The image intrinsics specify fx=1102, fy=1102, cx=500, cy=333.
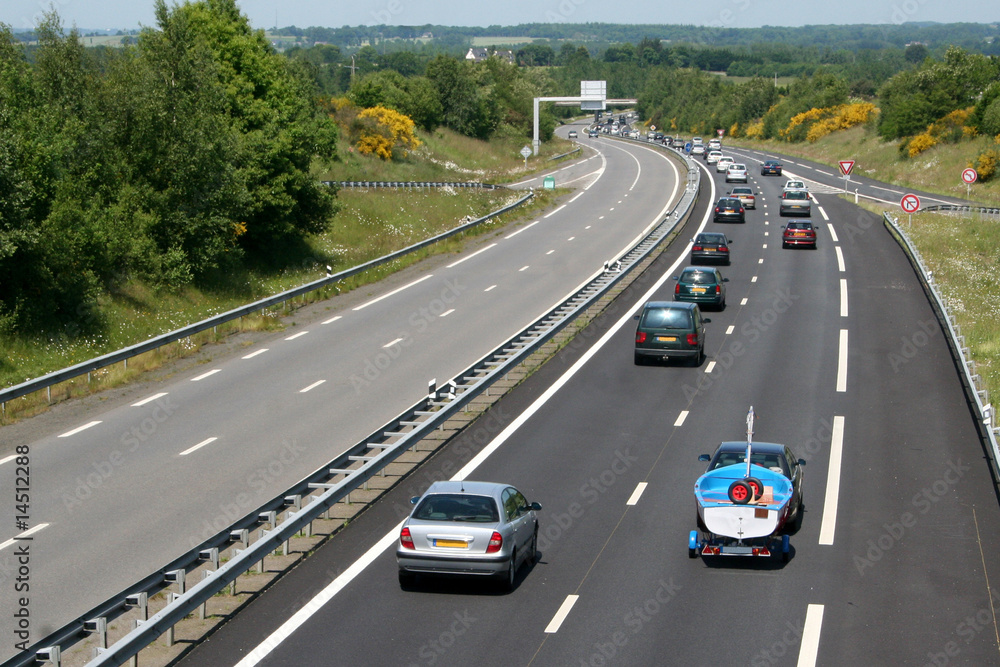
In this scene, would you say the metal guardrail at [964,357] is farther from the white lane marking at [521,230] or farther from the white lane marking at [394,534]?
the white lane marking at [521,230]

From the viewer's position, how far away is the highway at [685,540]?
13.0 meters

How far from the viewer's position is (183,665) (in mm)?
12414

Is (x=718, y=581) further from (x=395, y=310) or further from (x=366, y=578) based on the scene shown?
(x=395, y=310)

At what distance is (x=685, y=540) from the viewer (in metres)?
16.9

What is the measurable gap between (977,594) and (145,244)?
31.0 m

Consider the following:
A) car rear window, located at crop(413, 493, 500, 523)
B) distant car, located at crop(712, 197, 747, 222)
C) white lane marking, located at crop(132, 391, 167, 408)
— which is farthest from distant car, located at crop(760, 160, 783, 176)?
car rear window, located at crop(413, 493, 500, 523)

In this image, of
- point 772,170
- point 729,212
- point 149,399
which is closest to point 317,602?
point 149,399

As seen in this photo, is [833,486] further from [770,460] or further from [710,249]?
[710,249]

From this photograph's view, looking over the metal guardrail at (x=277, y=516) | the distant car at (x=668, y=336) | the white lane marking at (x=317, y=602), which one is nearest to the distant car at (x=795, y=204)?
the metal guardrail at (x=277, y=516)

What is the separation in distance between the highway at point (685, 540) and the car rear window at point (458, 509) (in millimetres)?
1078

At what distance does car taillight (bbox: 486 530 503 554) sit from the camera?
46.5 feet

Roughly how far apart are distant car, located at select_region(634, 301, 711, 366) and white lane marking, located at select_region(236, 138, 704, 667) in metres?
1.75

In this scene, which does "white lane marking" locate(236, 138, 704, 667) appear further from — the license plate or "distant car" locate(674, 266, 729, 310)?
"distant car" locate(674, 266, 729, 310)

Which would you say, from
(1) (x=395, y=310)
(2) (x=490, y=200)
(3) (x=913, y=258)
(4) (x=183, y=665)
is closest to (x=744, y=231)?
(3) (x=913, y=258)
